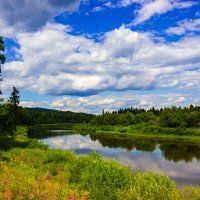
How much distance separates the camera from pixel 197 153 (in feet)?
228

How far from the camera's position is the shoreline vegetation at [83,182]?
47.8 ft

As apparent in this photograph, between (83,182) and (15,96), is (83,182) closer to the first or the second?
(83,182)

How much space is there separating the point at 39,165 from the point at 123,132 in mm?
112493

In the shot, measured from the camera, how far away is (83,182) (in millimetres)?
21922

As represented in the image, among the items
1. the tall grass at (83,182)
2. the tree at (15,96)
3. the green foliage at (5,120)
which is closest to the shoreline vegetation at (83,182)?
the tall grass at (83,182)

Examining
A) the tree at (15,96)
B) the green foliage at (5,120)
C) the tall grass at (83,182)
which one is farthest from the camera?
the tree at (15,96)

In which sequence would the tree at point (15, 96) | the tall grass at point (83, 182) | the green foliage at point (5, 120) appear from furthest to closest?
the tree at point (15, 96) < the green foliage at point (5, 120) < the tall grass at point (83, 182)

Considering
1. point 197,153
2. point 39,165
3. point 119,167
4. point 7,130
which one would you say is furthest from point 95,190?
point 197,153

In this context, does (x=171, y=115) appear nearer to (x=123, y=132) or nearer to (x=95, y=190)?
(x=123, y=132)

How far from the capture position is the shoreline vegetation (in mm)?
14577

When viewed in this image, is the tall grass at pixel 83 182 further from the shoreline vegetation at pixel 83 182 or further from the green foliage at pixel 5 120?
the green foliage at pixel 5 120

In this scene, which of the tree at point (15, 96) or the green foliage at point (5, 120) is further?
the tree at point (15, 96)

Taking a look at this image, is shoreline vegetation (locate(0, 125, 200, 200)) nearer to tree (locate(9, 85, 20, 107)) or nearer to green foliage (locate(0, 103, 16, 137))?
green foliage (locate(0, 103, 16, 137))

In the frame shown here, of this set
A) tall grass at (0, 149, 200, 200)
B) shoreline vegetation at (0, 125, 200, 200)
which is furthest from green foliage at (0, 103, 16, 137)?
tall grass at (0, 149, 200, 200)
